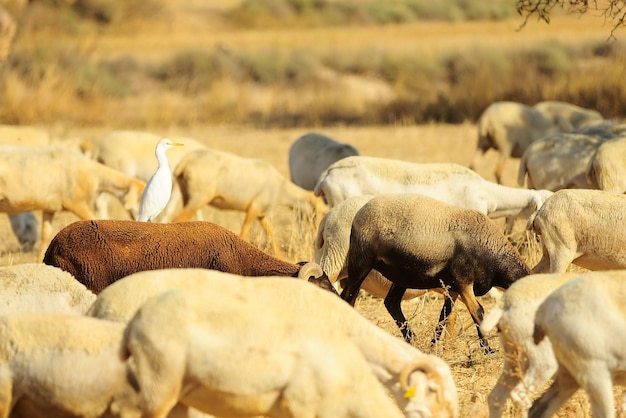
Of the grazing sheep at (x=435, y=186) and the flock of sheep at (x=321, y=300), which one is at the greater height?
the flock of sheep at (x=321, y=300)

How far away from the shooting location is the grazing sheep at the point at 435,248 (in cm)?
805

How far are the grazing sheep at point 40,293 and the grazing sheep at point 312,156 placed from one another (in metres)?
7.22

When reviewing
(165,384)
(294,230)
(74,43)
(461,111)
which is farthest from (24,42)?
(165,384)

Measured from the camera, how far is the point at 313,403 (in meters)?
4.98

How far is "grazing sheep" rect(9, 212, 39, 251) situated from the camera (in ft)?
44.6

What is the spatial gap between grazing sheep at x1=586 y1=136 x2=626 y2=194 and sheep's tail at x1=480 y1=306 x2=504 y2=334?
4.75 m

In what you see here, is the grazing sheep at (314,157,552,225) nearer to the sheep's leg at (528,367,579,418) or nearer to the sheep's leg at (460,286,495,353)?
the sheep's leg at (460,286,495,353)

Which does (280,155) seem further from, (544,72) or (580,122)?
(544,72)

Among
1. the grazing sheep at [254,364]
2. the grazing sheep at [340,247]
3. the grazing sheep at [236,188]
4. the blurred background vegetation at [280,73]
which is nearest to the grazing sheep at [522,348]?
the grazing sheep at [254,364]

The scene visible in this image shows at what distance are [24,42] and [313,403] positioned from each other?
27.0 meters

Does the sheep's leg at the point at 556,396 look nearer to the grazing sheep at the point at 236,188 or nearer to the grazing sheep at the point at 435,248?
the grazing sheep at the point at 435,248

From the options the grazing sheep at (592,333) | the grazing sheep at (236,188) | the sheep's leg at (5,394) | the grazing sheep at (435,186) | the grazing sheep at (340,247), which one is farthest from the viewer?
the grazing sheep at (236,188)

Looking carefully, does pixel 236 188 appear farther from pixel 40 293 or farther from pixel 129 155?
pixel 40 293

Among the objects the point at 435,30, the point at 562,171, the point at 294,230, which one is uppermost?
the point at 562,171
